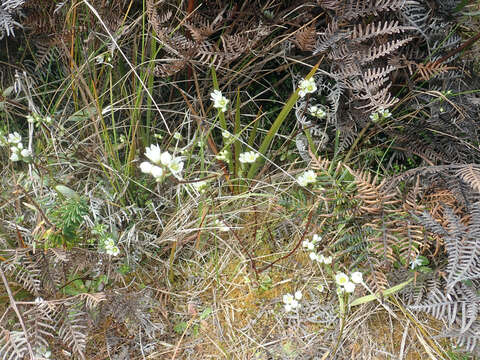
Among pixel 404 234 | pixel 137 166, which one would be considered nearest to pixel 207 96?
pixel 137 166

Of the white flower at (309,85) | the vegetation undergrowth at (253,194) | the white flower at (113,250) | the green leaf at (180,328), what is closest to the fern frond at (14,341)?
the vegetation undergrowth at (253,194)

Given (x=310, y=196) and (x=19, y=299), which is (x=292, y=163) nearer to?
(x=310, y=196)

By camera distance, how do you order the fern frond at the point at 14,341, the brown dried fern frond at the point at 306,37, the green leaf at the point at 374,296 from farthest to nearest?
the brown dried fern frond at the point at 306,37, the green leaf at the point at 374,296, the fern frond at the point at 14,341

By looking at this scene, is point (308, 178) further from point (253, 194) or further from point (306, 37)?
point (306, 37)

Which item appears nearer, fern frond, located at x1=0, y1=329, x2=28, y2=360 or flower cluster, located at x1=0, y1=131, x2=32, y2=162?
fern frond, located at x1=0, y1=329, x2=28, y2=360

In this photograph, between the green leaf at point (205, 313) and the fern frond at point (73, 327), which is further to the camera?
the green leaf at point (205, 313)

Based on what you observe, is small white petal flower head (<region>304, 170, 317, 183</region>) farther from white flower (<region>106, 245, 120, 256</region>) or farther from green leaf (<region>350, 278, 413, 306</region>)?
white flower (<region>106, 245, 120, 256</region>)

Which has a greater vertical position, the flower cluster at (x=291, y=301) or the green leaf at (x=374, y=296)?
the green leaf at (x=374, y=296)

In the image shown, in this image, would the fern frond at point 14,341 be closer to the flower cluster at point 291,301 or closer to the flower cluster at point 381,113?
the flower cluster at point 291,301

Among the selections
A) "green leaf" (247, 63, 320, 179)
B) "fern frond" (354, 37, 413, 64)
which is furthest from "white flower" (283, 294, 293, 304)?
"fern frond" (354, 37, 413, 64)
